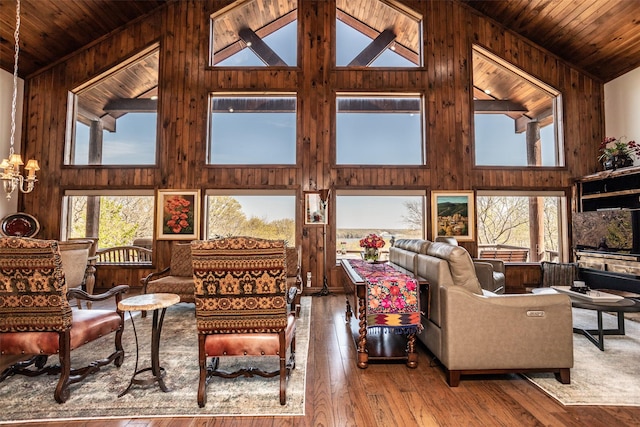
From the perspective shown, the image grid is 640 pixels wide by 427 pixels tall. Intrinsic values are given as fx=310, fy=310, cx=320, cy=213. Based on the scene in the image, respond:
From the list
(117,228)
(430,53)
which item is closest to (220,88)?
(117,228)

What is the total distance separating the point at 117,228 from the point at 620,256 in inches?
350

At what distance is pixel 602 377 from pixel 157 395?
3.46 metres

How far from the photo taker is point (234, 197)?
6.18m

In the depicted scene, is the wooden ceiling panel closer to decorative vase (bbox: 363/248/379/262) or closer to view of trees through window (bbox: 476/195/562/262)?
view of trees through window (bbox: 476/195/562/262)

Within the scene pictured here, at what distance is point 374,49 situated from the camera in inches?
253

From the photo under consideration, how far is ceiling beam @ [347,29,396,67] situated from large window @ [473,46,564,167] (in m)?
1.79

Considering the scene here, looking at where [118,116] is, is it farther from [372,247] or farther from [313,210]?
[372,247]

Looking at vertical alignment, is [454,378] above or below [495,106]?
below

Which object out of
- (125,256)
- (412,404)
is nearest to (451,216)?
(412,404)

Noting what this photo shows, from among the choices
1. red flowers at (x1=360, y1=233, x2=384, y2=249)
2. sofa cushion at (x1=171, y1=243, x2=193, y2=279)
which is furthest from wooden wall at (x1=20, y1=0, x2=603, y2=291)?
red flowers at (x1=360, y1=233, x2=384, y2=249)

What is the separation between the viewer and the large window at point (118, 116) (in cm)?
623

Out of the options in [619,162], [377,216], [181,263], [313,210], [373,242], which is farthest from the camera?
[377,216]

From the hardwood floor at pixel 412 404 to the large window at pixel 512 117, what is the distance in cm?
496

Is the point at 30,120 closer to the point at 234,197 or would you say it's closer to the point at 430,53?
the point at 234,197
